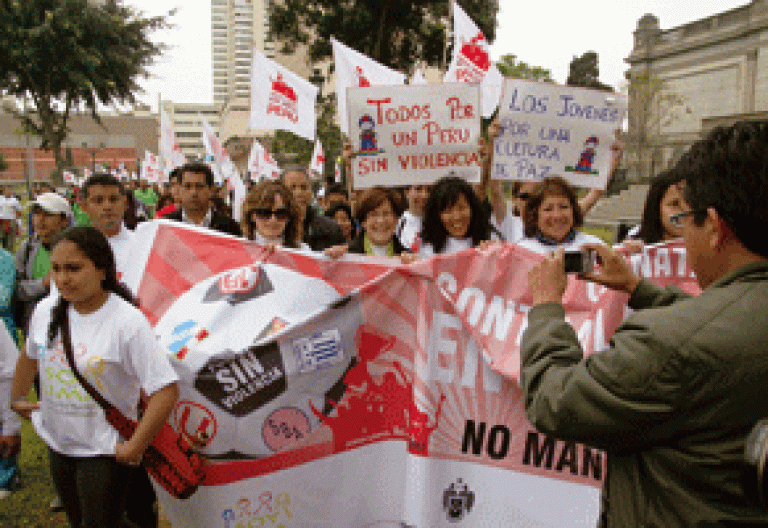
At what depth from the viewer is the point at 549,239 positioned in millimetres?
3486

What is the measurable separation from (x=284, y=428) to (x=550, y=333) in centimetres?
180

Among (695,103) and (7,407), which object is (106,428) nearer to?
(7,407)

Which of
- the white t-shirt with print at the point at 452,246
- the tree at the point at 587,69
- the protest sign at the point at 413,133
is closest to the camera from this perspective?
the white t-shirt with print at the point at 452,246

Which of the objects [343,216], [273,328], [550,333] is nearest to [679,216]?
[550,333]

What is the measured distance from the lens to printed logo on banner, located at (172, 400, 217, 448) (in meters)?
2.82

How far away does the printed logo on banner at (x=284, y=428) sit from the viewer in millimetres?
2855

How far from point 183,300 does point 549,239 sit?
2.05 meters

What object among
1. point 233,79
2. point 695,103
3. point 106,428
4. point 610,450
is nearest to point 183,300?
point 106,428

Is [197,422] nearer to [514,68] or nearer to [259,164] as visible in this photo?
[259,164]

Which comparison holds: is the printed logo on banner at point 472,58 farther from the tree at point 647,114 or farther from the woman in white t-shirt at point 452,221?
the tree at point 647,114

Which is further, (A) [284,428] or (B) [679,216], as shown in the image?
(A) [284,428]

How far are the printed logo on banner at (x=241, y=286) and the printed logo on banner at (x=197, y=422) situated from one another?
20.7 inches

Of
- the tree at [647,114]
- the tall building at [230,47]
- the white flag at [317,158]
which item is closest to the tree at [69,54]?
the white flag at [317,158]

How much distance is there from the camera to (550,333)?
142cm
